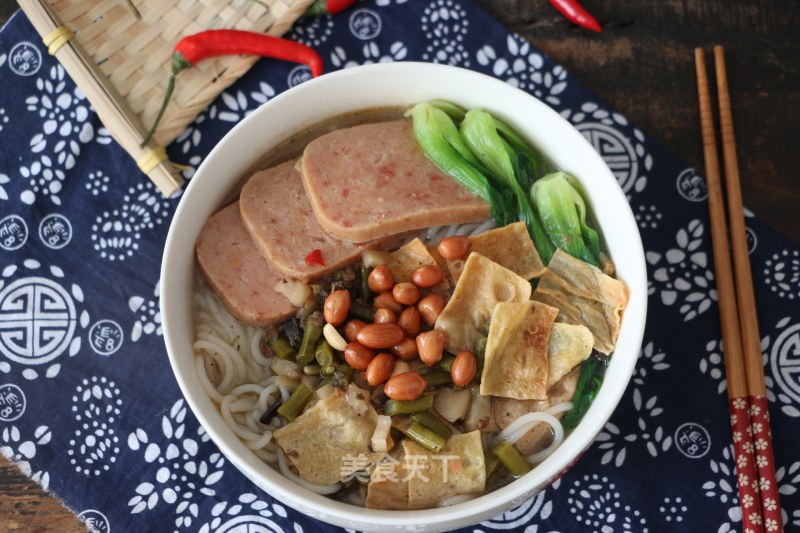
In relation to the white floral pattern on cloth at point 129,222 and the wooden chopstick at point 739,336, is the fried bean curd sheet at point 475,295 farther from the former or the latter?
the white floral pattern on cloth at point 129,222

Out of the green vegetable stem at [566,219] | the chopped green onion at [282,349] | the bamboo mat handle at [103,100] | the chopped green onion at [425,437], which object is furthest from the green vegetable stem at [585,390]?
the bamboo mat handle at [103,100]

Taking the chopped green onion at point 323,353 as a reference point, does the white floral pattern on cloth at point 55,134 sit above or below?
above

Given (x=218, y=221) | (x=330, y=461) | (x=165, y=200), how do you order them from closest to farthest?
(x=330, y=461), (x=218, y=221), (x=165, y=200)

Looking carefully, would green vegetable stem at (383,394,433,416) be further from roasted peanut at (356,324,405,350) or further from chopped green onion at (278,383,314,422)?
chopped green onion at (278,383,314,422)

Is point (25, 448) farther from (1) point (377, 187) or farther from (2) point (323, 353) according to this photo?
(1) point (377, 187)

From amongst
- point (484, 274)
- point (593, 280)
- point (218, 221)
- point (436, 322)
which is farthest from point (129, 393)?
point (593, 280)

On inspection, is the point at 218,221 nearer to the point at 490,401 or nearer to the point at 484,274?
the point at 484,274

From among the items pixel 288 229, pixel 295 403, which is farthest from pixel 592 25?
pixel 295 403

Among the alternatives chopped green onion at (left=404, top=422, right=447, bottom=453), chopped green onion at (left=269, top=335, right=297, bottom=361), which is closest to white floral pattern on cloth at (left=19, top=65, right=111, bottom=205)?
chopped green onion at (left=269, top=335, right=297, bottom=361)
